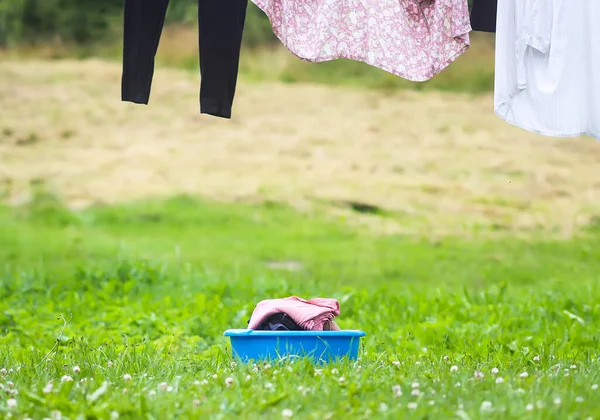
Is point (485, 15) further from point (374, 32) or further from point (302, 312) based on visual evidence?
point (302, 312)

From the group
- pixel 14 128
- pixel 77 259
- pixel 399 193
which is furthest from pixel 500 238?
pixel 14 128

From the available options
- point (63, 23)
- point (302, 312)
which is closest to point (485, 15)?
point (302, 312)

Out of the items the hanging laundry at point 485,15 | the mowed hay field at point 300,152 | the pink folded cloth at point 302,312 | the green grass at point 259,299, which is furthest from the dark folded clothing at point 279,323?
the mowed hay field at point 300,152

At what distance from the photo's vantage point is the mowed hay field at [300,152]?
389 inches

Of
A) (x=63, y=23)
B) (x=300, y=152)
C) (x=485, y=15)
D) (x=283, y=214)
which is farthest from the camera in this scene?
(x=63, y=23)

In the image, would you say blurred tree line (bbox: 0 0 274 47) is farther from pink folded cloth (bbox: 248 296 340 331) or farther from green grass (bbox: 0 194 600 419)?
pink folded cloth (bbox: 248 296 340 331)

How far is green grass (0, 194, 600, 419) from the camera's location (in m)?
2.90

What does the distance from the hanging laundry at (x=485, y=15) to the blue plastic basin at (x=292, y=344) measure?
1638 millimetres

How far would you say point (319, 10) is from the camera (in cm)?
400

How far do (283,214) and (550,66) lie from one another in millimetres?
6545

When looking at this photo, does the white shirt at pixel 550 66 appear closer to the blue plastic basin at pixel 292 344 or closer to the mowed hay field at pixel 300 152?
the blue plastic basin at pixel 292 344

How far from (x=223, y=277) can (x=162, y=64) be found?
402 cm

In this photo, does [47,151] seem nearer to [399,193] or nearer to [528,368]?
[399,193]

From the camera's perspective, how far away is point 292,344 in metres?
3.55
